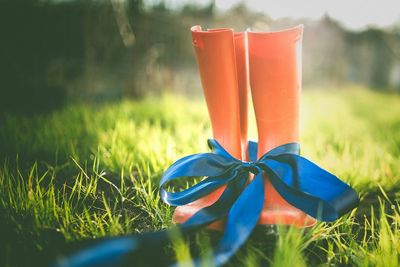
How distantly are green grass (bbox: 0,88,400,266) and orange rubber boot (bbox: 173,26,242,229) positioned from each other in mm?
190

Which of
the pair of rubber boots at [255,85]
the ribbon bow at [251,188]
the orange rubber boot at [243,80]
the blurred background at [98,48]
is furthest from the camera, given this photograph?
the blurred background at [98,48]

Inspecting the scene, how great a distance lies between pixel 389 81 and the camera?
6.98 m

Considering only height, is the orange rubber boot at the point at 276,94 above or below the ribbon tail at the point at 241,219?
above

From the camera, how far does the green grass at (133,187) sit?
0.99 meters

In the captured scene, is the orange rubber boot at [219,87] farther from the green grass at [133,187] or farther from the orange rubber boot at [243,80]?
the green grass at [133,187]

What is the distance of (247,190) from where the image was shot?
1.09 m

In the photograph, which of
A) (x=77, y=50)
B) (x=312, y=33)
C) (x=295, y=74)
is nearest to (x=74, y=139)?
(x=295, y=74)

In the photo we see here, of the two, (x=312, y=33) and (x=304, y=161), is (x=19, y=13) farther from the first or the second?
(x=312, y=33)

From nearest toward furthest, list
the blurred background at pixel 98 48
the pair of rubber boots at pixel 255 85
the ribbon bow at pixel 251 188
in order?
1. the ribbon bow at pixel 251 188
2. the pair of rubber boots at pixel 255 85
3. the blurred background at pixel 98 48

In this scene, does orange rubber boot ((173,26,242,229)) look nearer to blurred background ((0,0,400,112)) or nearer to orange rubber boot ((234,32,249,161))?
orange rubber boot ((234,32,249,161))

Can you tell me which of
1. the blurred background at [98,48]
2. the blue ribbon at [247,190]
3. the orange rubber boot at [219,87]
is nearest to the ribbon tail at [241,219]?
the blue ribbon at [247,190]

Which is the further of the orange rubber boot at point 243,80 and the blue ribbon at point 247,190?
the orange rubber boot at point 243,80

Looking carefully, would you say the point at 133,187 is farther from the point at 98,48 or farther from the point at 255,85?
the point at 98,48

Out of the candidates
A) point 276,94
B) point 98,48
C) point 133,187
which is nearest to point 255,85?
point 276,94
